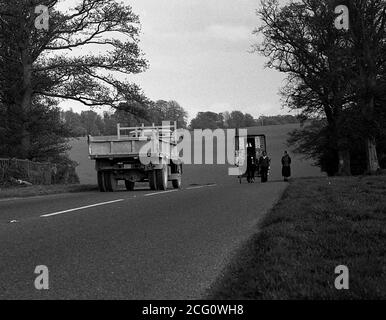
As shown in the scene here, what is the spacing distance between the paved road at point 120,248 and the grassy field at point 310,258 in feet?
1.03

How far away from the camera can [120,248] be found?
6.58 meters

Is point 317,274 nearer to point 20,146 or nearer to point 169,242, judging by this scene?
point 169,242

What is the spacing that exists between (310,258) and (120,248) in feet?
8.00

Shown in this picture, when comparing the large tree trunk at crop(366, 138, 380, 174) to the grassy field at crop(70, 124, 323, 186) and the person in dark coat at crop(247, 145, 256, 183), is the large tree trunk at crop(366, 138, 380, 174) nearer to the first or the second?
the person in dark coat at crop(247, 145, 256, 183)

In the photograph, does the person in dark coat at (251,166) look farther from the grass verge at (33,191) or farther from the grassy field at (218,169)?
the grassy field at (218,169)

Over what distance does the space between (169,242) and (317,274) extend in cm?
276

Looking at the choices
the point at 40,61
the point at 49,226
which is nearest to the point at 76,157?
the point at 40,61

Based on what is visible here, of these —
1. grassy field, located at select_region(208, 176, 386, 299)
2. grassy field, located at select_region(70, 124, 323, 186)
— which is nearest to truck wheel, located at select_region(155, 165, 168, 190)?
grassy field, located at select_region(208, 176, 386, 299)

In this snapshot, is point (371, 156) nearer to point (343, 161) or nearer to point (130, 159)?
point (343, 161)

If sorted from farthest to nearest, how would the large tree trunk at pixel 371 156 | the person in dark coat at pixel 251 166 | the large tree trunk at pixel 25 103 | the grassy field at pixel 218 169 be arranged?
the grassy field at pixel 218 169 → the large tree trunk at pixel 371 156 → the person in dark coat at pixel 251 166 → the large tree trunk at pixel 25 103

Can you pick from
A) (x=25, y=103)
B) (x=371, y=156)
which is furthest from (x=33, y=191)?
(x=371, y=156)

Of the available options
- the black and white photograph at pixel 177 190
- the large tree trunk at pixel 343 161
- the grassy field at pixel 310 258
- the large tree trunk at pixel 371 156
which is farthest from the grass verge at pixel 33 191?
the large tree trunk at pixel 343 161

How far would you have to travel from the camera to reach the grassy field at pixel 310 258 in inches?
168

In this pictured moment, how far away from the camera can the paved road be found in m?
4.71
